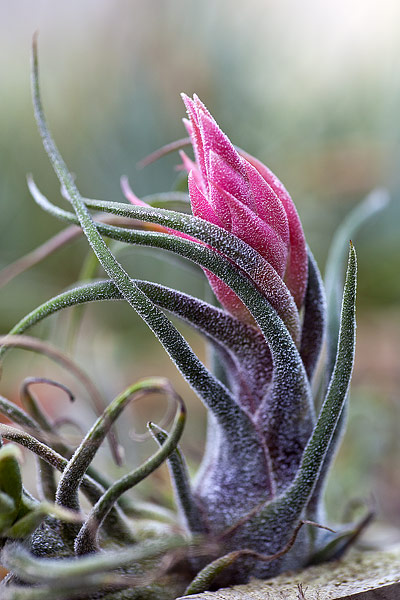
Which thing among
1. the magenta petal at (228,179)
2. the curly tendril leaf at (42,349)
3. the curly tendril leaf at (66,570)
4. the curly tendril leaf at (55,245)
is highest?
the magenta petal at (228,179)

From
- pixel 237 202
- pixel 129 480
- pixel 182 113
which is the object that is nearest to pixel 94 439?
pixel 129 480

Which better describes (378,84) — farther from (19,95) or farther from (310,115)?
(19,95)

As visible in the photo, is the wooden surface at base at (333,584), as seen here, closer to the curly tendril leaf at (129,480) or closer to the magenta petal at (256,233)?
the curly tendril leaf at (129,480)

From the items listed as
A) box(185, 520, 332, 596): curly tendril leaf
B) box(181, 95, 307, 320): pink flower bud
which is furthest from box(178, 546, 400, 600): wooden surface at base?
box(181, 95, 307, 320): pink flower bud

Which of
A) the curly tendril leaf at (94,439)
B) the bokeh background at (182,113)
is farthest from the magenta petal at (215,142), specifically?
the bokeh background at (182,113)

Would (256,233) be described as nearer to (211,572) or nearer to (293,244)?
(293,244)

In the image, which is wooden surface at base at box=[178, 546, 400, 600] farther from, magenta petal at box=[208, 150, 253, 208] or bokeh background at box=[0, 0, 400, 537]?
bokeh background at box=[0, 0, 400, 537]

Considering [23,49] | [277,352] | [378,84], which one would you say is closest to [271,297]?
[277,352]

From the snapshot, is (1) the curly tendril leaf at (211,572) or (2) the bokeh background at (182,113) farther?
(2) the bokeh background at (182,113)
